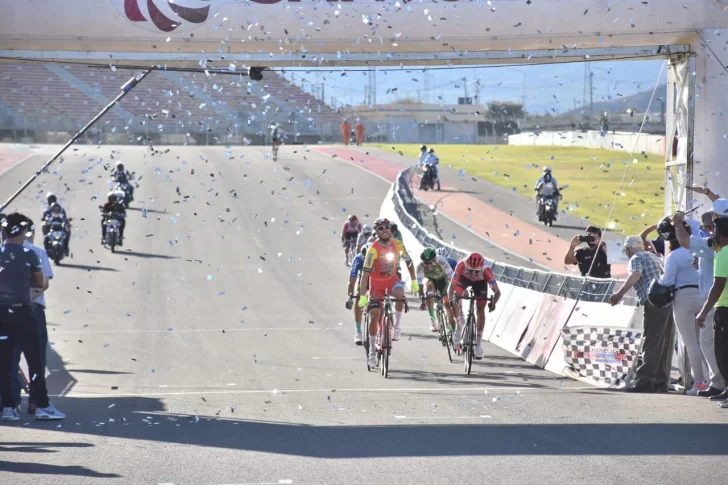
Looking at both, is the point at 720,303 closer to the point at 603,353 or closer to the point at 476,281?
the point at 603,353

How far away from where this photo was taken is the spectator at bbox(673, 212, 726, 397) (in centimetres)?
1093

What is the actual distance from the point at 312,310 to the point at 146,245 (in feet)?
35.3

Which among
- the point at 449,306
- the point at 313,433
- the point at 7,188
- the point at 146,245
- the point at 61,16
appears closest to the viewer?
the point at 313,433

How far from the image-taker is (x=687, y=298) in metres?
11.2

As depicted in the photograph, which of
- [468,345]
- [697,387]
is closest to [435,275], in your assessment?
[468,345]

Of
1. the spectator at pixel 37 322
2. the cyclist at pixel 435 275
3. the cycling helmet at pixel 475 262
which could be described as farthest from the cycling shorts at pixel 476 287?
the spectator at pixel 37 322

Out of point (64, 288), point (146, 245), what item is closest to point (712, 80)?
point (64, 288)

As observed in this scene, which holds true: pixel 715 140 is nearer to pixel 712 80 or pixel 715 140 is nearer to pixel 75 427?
pixel 712 80

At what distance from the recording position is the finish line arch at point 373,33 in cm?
1290

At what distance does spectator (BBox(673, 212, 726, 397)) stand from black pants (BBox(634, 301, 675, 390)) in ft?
1.60

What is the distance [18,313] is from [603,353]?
660cm

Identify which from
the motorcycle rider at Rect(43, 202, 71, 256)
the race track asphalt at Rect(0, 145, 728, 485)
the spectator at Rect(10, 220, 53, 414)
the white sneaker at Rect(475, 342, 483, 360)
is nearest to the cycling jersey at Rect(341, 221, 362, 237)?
the race track asphalt at Rect(0, 145, 728, 485)

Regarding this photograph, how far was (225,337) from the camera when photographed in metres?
17.5

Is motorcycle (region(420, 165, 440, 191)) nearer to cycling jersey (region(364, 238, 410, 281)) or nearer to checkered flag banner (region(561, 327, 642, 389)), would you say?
cycling jersey (region(364, 238, 410, 281))
